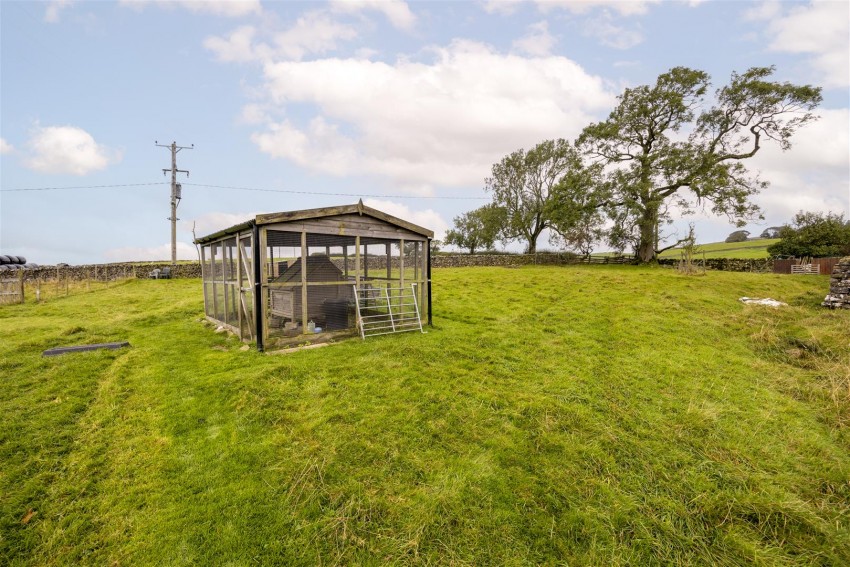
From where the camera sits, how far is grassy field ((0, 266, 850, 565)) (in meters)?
4.05

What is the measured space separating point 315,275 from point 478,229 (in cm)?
4203

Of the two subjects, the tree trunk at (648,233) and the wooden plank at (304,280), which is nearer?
the wooden plank at (304,280)

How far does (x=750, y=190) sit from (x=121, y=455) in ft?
131

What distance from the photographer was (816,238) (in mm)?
28484

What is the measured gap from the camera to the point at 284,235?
9.97 m

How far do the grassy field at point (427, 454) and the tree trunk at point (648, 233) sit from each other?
2359 centimetres

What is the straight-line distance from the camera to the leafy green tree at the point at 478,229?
1655 inches

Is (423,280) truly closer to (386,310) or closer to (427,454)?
(386,310)

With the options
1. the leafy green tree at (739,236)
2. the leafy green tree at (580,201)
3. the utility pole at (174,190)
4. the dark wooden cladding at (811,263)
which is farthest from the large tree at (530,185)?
the leafy green tree at (739,236)

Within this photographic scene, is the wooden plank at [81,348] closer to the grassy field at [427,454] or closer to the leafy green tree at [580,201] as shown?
the grassy field at [427,454]

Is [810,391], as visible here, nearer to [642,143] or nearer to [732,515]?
[732,515]

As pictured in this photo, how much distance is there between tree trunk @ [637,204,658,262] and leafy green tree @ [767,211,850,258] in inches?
379

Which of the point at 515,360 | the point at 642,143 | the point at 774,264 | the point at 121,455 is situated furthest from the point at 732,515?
the point at 642,143

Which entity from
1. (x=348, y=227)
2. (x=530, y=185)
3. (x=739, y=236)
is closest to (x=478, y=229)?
(x=530, y=185)
